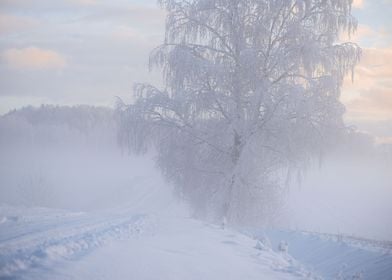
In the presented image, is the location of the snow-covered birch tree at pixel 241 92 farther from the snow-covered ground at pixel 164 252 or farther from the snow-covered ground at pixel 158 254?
the snow-covered ground at pixel 158 254

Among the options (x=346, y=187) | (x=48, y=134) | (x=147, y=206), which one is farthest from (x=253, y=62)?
(x=48, y=134)

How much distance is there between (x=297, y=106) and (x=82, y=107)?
60140mm

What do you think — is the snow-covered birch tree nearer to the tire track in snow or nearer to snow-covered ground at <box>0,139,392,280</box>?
snow-covered ground at <box>0,139,392,280</box>

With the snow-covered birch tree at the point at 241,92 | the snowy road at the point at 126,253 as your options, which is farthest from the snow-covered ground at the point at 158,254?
the snow-covered birch tree at the point at 241,92

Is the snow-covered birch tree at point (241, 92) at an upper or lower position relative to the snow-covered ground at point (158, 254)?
upper

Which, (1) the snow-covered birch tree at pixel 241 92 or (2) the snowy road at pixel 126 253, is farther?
(1) the snow-covered birch tree at pixel 241 92

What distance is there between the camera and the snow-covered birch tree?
12.0 m

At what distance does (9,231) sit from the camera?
754 centimetres

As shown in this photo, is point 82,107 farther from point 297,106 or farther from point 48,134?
point 297,106

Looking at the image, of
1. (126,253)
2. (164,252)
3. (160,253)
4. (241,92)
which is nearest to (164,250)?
(164,252)

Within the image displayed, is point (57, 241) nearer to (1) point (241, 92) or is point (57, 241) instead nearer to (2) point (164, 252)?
(2) point (164, 252)

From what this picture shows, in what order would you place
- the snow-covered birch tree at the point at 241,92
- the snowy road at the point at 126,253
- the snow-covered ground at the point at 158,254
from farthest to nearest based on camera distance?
→ the snow-covered birch tree at the point at 241,92 → the snow-covered ground at the point at 158,254 → the snowy road at the point at 126,253

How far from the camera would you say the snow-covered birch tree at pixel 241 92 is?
1198cm

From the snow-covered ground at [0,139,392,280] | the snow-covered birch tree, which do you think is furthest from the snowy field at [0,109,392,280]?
the snow-covered birch tree
